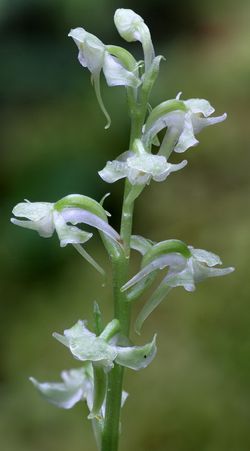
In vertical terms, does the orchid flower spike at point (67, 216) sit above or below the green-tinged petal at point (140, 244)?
above

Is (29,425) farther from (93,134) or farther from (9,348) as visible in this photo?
(93,134)

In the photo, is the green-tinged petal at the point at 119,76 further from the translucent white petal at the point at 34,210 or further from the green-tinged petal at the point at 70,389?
Answer: the green-tinged petal at the point at 70,389

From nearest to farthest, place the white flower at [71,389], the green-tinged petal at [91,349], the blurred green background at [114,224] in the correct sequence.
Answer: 1. the green-tinged petal at [91,349]
2. the white flower at [71,389]
3. the blurred green background at [114,224]

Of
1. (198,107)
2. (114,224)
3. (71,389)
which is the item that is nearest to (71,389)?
(71,389)

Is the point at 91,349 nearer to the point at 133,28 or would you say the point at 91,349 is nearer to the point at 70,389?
the point at 70,389

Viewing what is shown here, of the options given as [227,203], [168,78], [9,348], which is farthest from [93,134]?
[9,348]

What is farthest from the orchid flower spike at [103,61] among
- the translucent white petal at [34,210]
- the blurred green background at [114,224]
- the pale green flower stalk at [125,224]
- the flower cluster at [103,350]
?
the blurred green background at [114,224]

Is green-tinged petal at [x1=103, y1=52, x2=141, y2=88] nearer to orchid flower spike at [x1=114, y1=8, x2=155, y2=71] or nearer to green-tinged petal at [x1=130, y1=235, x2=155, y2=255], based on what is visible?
orchid flower spike at [x1=114, y1=8, x2=155, y2=71]

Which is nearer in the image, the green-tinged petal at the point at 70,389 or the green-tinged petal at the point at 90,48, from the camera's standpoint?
the green-tinged petal at the point at 90,48
